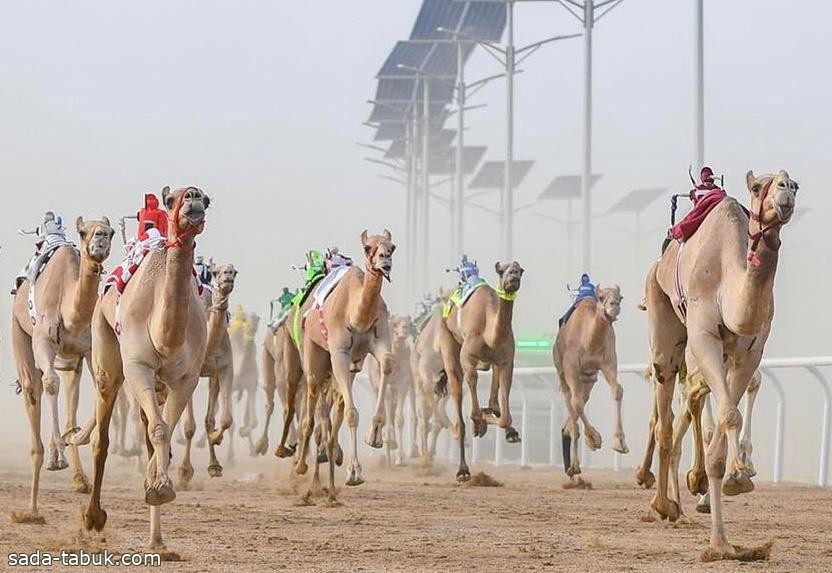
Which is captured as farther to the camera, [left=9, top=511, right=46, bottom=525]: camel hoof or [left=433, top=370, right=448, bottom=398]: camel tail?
[left=433, top=370, right=448, bottom=398]: camel tail

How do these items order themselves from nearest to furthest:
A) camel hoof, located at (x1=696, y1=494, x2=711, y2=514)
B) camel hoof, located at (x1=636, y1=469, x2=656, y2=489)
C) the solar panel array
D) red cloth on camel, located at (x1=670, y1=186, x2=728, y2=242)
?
red cloth on camel, located at (x1=670, y1=186, x2=728, y2=242)
camel hoof, located at (x1=696, y1=494, x2=711, y2=514)
camel hoof, located at (x1=636, y1=469, x2=656, y2=489)
the solar panel array

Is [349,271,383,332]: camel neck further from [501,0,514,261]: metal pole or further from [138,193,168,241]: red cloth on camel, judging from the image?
[501,0,514,261]: metal pole

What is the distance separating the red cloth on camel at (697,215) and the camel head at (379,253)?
3.86 metres

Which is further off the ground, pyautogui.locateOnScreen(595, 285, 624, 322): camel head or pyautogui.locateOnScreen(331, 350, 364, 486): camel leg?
pyautogui.locateOnScreen(595, 285, 624, 322): camel head

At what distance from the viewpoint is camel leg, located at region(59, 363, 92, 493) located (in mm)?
13383

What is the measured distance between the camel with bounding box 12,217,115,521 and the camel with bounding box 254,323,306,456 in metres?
4.87

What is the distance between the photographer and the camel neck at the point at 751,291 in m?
9.70

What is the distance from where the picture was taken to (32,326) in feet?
44.3

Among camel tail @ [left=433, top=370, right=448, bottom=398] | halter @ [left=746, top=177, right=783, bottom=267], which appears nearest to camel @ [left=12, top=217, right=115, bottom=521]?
halter @ [left=746, top=177, right=783, bottom=267]

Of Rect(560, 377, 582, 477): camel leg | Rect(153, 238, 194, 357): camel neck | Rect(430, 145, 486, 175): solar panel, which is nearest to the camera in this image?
Rect(153, 238, 194, 357): camel neck

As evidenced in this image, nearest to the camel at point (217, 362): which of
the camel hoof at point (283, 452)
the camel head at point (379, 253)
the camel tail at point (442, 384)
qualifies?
the camel hoof at point (283, 452)

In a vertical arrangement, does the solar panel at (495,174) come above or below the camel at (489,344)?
above

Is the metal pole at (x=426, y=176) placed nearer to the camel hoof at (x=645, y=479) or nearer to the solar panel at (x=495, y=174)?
the solar panel at (x=495, y=174)

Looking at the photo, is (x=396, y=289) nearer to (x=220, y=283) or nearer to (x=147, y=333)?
(x=220, y=283)
